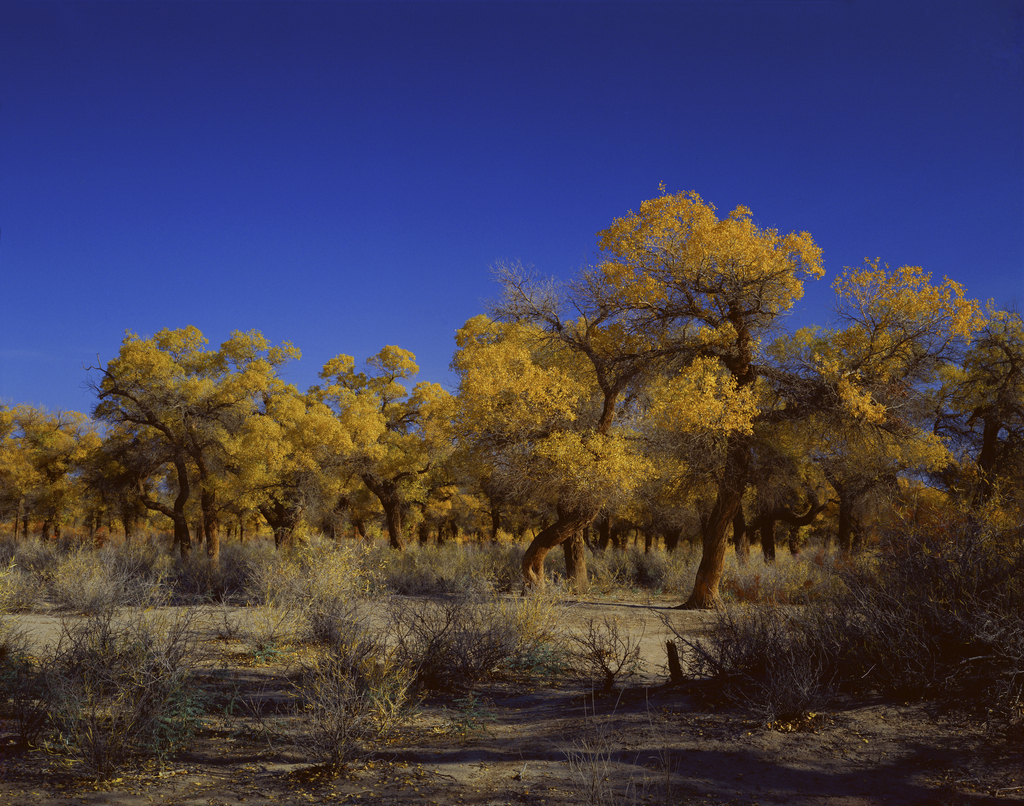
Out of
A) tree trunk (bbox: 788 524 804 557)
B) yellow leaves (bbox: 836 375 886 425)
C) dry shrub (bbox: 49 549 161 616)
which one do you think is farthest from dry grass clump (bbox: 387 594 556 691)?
tree trunk (bbox: 788 524 804 557)

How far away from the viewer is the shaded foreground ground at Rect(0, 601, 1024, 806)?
430cm

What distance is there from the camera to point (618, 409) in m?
17.9

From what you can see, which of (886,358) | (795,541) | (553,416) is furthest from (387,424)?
(795,541)

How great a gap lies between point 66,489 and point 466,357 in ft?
70.4

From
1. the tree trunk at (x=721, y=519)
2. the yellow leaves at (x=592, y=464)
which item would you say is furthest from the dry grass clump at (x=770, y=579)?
the yellow leaves at (x=592, y=464)

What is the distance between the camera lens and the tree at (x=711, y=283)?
1332 centimetres

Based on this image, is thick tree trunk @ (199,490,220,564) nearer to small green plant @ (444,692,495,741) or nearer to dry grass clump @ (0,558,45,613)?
dry grass clump @ (0,558,45,613)

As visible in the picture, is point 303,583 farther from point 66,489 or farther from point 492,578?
point 66,489

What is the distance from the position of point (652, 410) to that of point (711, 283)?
10.0ft

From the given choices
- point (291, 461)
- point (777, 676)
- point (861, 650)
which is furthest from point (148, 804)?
point (291, 461)

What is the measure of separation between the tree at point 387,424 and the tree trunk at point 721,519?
10.1m

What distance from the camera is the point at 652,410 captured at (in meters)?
14.8

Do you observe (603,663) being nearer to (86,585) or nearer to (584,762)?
(584,762)

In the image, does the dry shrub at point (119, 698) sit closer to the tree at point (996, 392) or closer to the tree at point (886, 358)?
the tree at point (886, 358)
